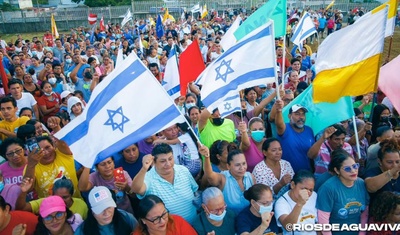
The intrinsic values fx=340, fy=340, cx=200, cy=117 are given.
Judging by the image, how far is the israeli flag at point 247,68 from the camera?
13.4 feet

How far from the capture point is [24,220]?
3.23m

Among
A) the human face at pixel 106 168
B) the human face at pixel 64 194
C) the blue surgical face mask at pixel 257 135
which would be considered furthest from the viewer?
the blue surgical face mask at pixel 257 135

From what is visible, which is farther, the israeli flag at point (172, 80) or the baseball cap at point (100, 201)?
the israeli flag at point (172, 80)

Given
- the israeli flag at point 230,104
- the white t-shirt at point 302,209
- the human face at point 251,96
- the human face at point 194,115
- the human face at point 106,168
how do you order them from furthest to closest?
the human face at point 251,96
the human face at point 194,115
the israeli flag at point 230,104
the human face at point 106,168
the white t-shirt at point 302,209

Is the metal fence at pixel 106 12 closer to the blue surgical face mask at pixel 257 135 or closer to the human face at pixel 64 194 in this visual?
the blue surgical face mask at pixel 257 135

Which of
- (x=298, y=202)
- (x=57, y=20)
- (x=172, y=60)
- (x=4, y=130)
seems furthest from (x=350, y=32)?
(x=57, y=20)

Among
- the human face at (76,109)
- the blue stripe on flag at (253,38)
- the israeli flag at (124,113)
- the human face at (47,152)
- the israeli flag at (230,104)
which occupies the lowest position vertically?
the human face at (76,109)

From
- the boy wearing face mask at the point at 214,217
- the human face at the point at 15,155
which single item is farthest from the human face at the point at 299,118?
the human face at the point at 15,155

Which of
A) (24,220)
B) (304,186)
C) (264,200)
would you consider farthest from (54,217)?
(304,186)

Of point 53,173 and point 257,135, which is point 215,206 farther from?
point 53,173

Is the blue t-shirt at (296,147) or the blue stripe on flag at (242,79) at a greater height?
the blue stripe on flag at (242,79)

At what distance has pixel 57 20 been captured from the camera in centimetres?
3447

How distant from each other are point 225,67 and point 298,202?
5.87ft

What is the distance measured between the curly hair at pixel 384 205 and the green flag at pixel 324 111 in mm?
1197
